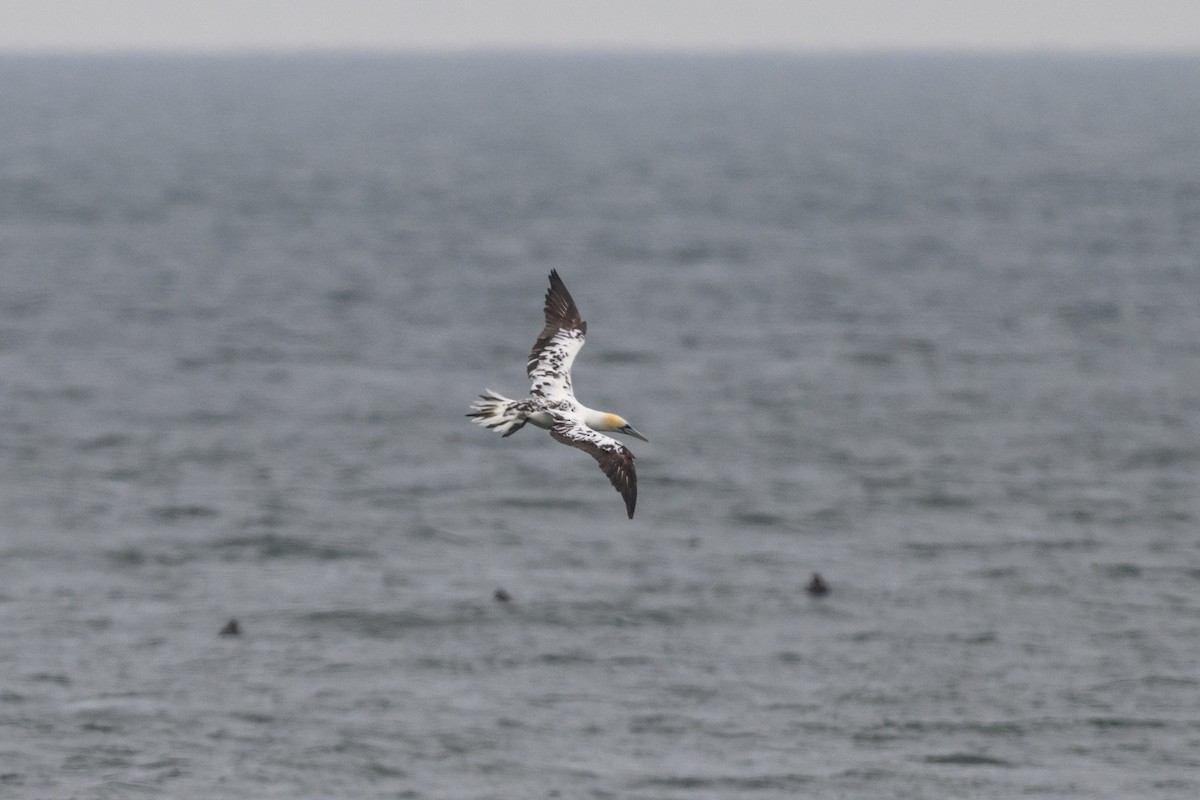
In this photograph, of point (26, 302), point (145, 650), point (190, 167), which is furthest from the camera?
point (190, 167)

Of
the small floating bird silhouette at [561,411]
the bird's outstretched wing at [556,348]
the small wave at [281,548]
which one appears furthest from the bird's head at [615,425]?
the small wave at [281,548]

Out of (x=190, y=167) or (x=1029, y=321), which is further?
(x=190, y=167)

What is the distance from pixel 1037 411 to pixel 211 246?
72.0 metres

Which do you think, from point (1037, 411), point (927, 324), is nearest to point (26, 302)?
point (927, 324)

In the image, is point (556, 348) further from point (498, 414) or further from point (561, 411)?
point (498, 414)

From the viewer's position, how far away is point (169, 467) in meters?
69.9

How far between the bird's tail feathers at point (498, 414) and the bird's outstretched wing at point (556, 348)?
82 centimetres

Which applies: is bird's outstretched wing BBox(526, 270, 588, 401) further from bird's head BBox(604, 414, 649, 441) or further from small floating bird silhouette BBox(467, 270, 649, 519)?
bird's head BBox(604, 414, 649, 441)

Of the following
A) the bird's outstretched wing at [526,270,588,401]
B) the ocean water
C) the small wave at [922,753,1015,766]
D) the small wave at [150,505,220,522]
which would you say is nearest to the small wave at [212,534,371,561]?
the ocean water

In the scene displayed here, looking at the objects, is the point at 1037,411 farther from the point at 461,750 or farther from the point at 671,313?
the point at 461,750

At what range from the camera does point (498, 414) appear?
21.5 meters

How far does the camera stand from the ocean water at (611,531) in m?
43.4

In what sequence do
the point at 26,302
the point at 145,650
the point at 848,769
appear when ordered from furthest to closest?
the point at 26,302 → the point at 145,650 → the point at 848,769

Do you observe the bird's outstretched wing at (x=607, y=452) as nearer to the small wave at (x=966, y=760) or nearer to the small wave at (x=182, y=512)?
the small wave at (x=966, y=760)
